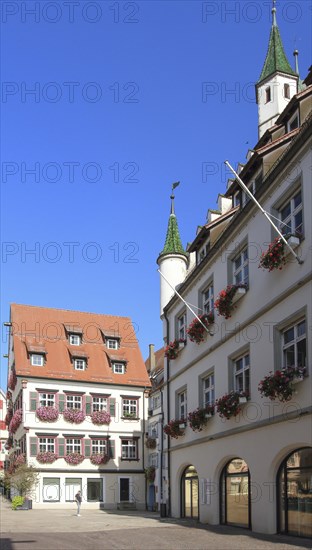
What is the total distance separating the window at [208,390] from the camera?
945 inches

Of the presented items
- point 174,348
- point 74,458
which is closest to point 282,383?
point 174,348

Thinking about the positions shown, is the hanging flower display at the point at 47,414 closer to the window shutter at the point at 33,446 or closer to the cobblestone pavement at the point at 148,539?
the window shutter at the point at 33,446

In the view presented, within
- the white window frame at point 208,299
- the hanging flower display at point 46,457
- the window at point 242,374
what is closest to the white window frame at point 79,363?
the hanging flower display at point 46,457

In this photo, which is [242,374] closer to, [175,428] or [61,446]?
[175,428]

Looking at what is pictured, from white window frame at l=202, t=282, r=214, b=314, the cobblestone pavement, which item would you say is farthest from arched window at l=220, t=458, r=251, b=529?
white window frame at l=202, t=282, r=214, b=314

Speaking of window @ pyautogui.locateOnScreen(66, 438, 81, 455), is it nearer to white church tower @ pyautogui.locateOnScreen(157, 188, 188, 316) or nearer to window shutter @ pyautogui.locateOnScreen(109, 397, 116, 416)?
window shutter @ pyautogui.locateOnScreen(109, 397, 116, 416)

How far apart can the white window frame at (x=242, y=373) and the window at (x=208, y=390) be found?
2.56 m

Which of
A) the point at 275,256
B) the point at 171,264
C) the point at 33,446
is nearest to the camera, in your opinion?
the point at 275,256

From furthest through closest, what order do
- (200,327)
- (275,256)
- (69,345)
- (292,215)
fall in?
(69,345)
(200,327)
(292,215)
(275,256)

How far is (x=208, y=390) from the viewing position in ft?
80.3

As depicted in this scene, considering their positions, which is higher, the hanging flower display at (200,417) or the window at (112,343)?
the window at (112,343)

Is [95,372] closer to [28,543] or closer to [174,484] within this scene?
[174,484]

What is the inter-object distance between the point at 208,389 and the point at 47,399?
83.7 ft

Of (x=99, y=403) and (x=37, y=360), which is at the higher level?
(x=37, y=360)
